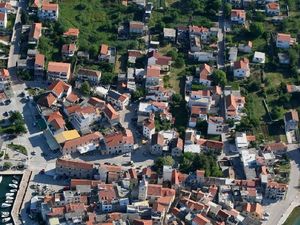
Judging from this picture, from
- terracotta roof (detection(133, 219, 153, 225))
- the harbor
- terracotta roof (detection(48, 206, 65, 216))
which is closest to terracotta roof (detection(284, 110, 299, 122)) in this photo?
terracotta roof (detection(133, 219, 153, 225))

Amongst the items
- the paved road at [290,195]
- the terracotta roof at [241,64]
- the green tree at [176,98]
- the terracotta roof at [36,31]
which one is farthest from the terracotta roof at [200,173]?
the terracotta roof at [36,31]

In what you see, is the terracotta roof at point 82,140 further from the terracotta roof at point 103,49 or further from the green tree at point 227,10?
the green tree at point 227,10

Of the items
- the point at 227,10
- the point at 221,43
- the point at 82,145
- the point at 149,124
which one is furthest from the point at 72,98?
the point at 227,10

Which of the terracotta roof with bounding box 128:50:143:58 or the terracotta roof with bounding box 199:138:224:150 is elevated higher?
the terracotta roof with bounding box 128:50:143:58

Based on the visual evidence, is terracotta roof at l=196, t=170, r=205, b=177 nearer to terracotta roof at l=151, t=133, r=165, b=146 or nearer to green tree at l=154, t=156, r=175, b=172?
green tree at l=154, t=156, r=175, b=172

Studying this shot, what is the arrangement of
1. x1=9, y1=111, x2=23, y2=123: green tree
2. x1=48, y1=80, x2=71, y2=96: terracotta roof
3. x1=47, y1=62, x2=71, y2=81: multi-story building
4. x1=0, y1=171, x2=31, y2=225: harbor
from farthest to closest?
x1=47, y1=62, x2=71, y2=81: multi-story building < x1=48, y1=80, x2=71, y2=96: terracotta roof < x1=9, y1=111, x2=23, y2=123: green tree < x1=0, y1=171, x2=31, y2=225: harbor

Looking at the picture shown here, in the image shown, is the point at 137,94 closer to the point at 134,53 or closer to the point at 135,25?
the point at 134,53

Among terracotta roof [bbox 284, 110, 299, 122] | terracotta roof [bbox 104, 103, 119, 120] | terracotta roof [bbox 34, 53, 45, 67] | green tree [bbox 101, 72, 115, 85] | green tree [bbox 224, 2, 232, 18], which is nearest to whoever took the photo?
terracotta roof [bbox 104, 103, 119, 120]
